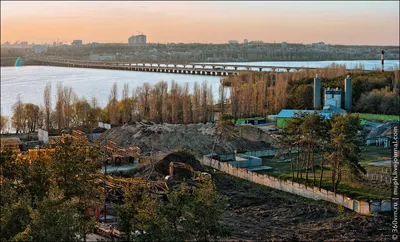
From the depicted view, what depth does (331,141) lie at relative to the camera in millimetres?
10562

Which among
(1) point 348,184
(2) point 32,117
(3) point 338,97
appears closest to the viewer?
(1) point 348,184

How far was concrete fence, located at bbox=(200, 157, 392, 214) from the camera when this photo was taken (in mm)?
8984

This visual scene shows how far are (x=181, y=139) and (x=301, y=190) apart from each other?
5633 mm

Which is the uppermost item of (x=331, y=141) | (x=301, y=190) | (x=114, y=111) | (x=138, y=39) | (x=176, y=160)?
(x=138, y=39)

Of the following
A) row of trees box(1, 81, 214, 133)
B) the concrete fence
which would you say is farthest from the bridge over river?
the concrete fence

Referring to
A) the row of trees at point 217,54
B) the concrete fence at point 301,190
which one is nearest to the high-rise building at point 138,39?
the row of trees at point 217,54

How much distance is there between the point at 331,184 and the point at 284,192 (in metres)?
1.04

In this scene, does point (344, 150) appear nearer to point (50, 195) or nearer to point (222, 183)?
point (222, 183)

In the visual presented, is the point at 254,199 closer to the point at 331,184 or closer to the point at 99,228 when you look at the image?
the point at 331,184

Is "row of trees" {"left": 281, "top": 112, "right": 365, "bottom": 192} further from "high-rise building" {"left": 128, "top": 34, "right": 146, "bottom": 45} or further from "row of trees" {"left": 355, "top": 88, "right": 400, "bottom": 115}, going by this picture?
"high-rise building" {"left": 128, "top": 34, "right": 146, "bottom": 45}

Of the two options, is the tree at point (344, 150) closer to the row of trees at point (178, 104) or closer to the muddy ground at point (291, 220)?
the muddy ground at point (291, 220)

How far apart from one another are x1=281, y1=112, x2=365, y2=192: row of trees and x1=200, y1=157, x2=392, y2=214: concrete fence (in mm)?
336

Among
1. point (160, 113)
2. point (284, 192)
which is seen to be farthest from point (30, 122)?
point (284, 192)

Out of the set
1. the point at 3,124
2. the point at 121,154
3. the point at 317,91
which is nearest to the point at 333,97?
the point at 317,91
